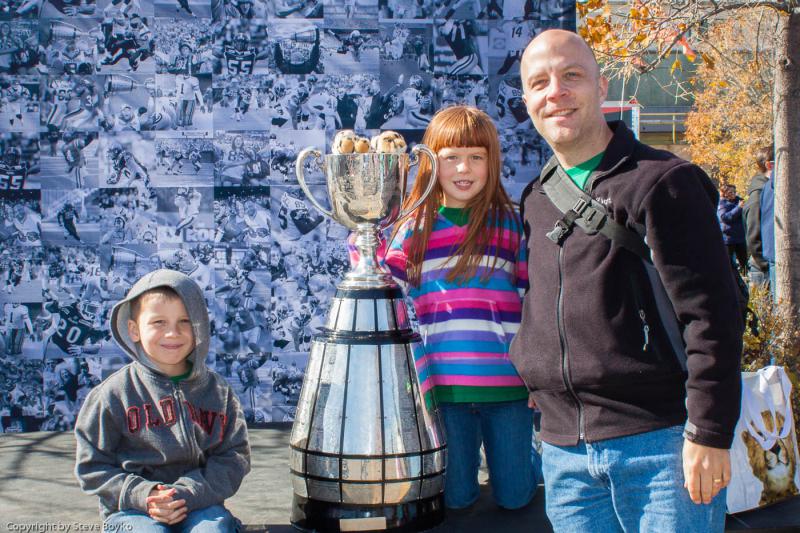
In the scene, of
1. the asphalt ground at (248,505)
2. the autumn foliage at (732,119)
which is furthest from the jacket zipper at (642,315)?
the autumn foliage at (732,119)

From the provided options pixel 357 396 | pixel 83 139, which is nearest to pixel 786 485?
pixel 357 396

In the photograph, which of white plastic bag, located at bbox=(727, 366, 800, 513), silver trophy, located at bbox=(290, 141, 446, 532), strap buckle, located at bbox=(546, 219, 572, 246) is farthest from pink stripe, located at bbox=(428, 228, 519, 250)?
white plastic bag, located at bbox=(727, 366, 800, 513)

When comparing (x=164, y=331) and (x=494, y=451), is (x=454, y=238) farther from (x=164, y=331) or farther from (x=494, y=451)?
(x=164, y=331)

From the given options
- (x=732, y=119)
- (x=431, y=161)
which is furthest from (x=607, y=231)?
(x=732, y=119)

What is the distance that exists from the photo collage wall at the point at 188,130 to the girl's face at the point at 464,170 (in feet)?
3.79

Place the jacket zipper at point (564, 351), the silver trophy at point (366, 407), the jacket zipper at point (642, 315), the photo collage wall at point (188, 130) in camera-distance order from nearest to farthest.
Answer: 1. the jacket zipper at point (642, 315)
2. the jacket zipper at point (564, 351)
3. the silver trophy at point (366, 407)
4. the photo collage wall at point (188, 130)

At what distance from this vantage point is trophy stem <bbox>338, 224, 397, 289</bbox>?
9.00 ft

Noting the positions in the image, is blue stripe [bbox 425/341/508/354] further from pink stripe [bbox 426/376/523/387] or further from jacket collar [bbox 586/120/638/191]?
jacket collar [bbox 586/120/638/191]

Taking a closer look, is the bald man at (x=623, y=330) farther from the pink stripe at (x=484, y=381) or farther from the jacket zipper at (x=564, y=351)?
the pink stripe at (x=484, y=381)

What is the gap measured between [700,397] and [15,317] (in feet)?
11.3

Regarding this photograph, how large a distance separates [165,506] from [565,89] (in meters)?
1.71

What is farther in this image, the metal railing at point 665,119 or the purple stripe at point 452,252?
the metal railing at point 665,119

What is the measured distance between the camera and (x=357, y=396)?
263 cm

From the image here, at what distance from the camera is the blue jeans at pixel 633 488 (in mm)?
1913
